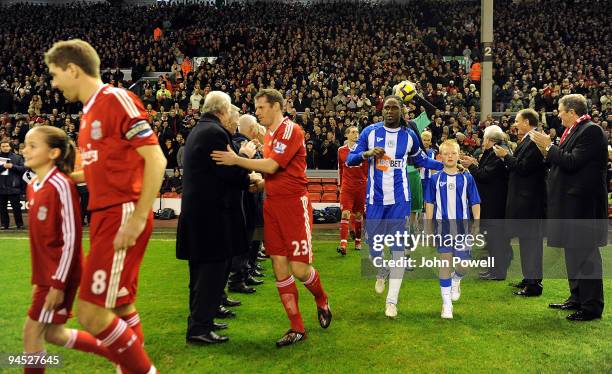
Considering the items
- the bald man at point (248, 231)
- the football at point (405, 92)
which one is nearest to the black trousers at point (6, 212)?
the bald man at point (248, 231)

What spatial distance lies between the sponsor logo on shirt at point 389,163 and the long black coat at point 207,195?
1750 mm

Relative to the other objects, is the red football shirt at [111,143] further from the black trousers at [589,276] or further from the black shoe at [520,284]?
the black shoe at [520,284]

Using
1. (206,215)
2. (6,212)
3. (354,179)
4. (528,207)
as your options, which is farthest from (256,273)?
(6,212)

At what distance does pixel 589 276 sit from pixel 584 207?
2.25 feet

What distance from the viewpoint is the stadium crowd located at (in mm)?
17531

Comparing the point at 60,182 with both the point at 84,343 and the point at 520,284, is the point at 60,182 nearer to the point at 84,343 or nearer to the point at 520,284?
the point at 84,343

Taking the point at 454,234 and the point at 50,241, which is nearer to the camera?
the point at 50,241

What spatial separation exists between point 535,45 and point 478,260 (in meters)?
17.9

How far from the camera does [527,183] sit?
6801mm

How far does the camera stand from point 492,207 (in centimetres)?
777

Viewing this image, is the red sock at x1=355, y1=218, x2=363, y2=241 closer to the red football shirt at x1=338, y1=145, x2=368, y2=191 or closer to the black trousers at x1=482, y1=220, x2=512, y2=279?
the red football shirt at x1=338, y1=145, x2=368, y2=191

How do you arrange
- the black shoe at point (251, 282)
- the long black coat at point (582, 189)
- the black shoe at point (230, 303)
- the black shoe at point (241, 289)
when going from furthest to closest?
the black shoe at point (251, 282)
the black shoe at point (241, 289)
the black shoe at point (230, 303)
the long black coat at point (582, 189)

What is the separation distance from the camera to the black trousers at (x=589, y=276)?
5555 mm

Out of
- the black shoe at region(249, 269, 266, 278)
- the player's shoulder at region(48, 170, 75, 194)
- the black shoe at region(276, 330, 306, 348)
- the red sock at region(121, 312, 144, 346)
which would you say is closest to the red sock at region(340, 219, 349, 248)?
the black shoe at region(249, 269, 266, 278)
